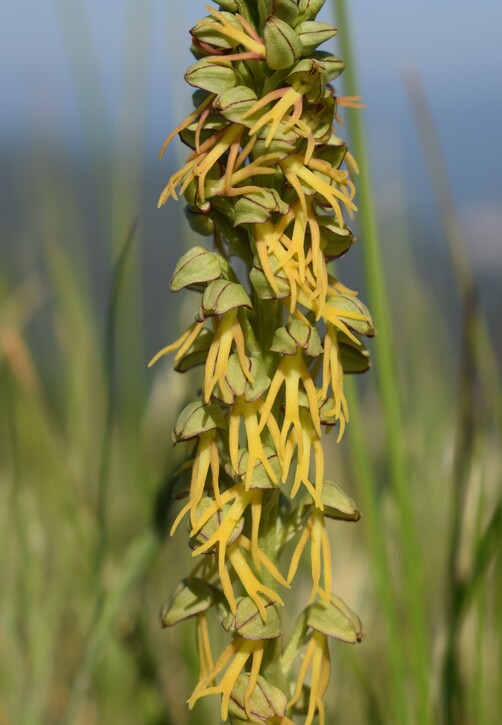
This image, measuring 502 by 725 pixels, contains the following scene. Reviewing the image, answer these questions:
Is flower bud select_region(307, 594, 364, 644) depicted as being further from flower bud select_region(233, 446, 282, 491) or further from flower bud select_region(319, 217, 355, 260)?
flower bud select_region(319, 217, 355, 260)

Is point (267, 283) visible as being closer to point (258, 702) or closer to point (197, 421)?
point (197, 421)

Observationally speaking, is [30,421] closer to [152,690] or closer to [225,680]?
[152,690]

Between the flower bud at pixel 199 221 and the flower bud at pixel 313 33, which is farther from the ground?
the flower bud at pixel 313 33

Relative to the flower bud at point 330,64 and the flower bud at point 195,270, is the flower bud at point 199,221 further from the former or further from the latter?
the flower bud at point 330,64

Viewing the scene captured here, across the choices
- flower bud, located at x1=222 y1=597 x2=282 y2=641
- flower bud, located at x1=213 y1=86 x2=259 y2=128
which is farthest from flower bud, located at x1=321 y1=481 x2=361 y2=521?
flower bud, located at x1=213 y1=86 x2=259 y2=128

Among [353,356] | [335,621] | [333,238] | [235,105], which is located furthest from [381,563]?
[235,105]

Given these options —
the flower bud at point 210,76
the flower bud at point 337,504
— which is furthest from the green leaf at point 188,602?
the flower bud at point 210,76

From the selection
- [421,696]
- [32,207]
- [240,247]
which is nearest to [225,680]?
[421,696]
